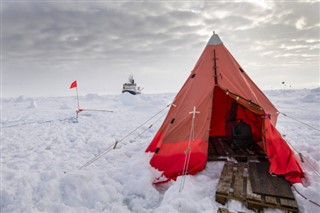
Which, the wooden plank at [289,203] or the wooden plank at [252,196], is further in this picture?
the wooden plank at [252,196]

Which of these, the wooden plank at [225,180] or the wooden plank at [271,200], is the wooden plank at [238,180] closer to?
the wooden plank at [225,180]

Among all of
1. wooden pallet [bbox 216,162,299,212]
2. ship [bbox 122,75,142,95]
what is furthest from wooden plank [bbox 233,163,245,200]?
ship [bbox 122,75,142,95]

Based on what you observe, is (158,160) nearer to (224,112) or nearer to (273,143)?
(273,143)

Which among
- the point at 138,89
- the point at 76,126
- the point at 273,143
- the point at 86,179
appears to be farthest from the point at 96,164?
the point at 138,89

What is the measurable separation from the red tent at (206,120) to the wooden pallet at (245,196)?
64 cm

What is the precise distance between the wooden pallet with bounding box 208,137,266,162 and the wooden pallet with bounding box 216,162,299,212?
2.94ft

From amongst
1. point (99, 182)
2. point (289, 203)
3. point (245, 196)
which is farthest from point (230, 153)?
point (99, 182)

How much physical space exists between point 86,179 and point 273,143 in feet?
13.2

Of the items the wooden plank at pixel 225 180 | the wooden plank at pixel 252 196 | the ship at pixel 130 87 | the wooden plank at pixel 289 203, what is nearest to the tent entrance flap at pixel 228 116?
the wooden plank at pixel 225 180

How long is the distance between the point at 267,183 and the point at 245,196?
26.2 inches

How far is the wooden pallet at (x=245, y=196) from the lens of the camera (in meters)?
3.35

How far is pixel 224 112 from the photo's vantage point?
7.20 m

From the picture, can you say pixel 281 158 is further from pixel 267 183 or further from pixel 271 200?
pixel 271 200

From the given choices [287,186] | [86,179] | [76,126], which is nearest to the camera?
[287,186]
